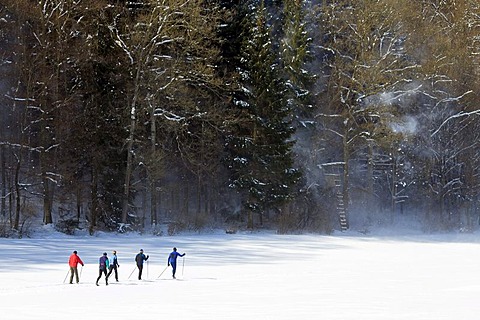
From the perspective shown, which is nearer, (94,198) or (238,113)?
(94,198)

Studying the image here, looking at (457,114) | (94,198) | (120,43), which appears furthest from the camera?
(457,114)

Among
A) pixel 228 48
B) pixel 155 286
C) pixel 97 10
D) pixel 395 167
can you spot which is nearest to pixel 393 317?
pixel 155 286

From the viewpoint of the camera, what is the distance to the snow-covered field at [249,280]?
17.8 meters

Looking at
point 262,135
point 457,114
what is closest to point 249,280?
point 262,135

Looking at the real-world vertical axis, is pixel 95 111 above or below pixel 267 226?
above

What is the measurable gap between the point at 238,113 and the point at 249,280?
743 inches

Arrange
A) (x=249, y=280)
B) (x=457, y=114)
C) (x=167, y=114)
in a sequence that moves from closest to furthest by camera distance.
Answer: (x=249, y=280), (x=167, y=114), (x=457, y=114)

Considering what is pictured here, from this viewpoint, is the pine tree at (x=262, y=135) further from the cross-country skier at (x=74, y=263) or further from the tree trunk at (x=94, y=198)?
the cross-country skier at (x=74, y=263)

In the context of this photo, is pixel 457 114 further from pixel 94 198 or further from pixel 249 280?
pixel 249 280

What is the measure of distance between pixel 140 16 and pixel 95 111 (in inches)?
213

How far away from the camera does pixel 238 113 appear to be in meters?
42.6

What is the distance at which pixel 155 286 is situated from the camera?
2328 centimetres

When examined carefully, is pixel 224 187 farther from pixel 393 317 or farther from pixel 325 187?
pixel 393 317

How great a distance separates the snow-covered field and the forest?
3994 millimetres
